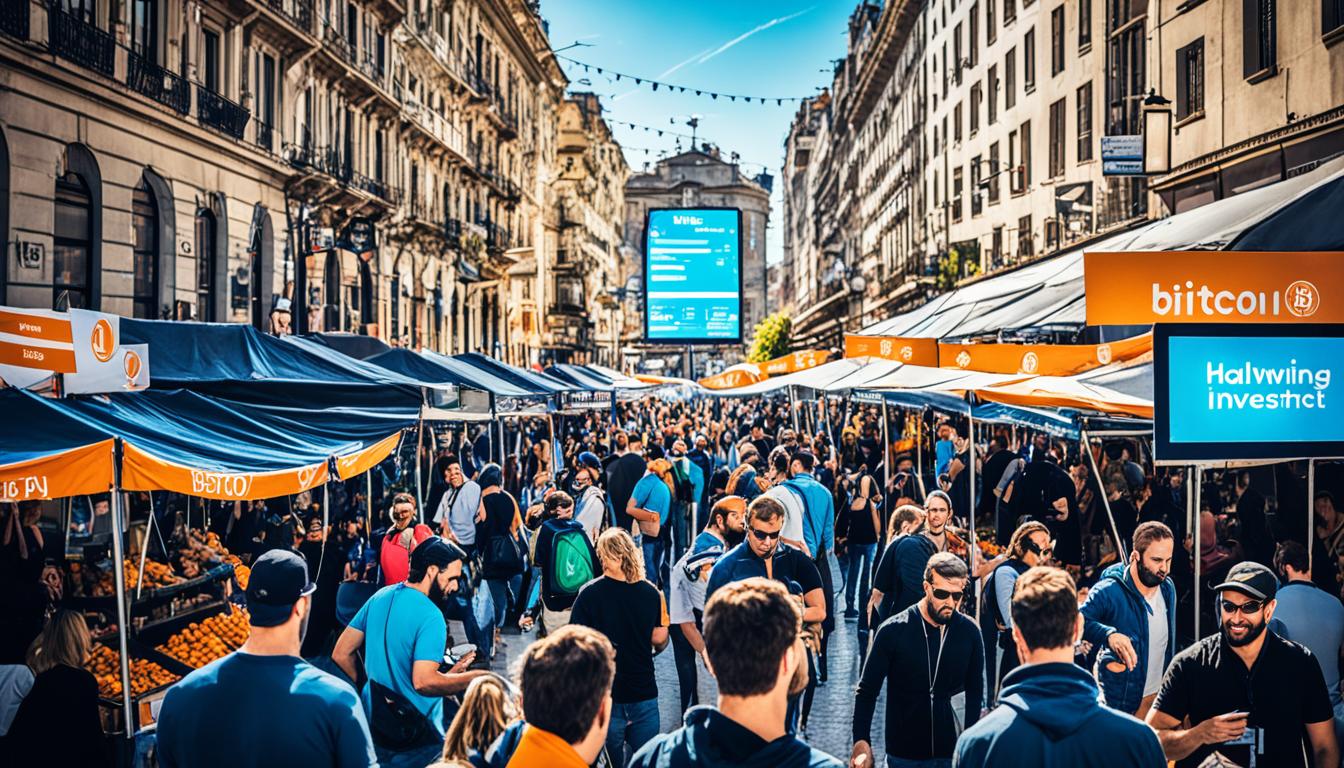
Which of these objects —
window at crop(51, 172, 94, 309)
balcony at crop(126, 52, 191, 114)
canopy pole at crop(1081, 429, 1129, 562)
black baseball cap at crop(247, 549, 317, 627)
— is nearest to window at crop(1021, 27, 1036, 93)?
balcony at crop(126, 52, 191, 114)

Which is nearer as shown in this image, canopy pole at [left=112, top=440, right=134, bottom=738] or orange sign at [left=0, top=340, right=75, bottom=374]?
canopy pole at [left=112, top=440, right=134, bottom=738]

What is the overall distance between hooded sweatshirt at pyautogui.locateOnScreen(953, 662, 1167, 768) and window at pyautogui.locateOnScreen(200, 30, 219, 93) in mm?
24090

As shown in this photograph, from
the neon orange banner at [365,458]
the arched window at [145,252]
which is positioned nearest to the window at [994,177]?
the arched window at [145,252]

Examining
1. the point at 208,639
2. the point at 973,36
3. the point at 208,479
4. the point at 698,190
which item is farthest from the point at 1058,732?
the point at 698,190

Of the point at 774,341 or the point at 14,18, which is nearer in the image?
the point at 14,18

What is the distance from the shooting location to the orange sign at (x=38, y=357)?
8.07 m

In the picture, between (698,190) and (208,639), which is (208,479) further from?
(698,190)

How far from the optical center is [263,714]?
393cm

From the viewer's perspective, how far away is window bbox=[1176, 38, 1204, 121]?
2068 centimetres

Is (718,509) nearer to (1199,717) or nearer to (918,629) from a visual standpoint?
(918,629)

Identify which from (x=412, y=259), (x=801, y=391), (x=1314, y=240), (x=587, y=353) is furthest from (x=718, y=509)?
(x=587, y=353)

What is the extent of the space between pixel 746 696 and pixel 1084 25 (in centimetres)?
3007

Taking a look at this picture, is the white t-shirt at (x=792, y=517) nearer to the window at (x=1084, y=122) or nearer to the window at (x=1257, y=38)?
the window at (x=1257, y=38)

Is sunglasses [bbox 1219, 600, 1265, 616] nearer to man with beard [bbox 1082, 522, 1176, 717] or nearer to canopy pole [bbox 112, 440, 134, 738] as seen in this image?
man with beard [bbox 1082, 522, 1176, 717]
